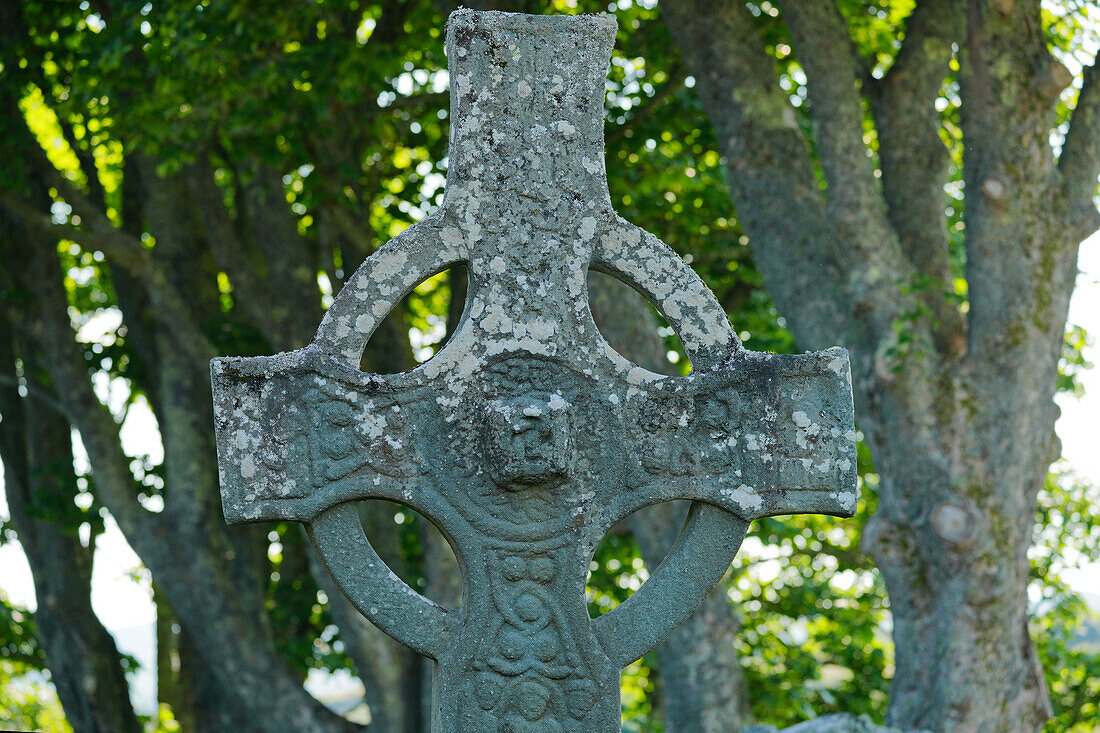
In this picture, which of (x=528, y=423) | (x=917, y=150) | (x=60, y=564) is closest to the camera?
(x=528, y=423)

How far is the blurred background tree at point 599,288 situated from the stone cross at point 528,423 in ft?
9.02

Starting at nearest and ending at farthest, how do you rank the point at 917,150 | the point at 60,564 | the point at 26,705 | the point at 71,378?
the point at 917,150 → the point at 71,378 → the point at 60,564 → the point at 26,705

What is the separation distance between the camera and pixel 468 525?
3.55 meters

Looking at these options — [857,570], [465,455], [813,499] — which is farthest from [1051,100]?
[857,570]

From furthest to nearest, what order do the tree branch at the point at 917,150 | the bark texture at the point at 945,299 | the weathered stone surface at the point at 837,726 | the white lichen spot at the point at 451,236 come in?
the tree branch at the point at 917,150 → the bark texture at the point at 945,299 → the weathered stone surface at the point at 837,726 → the white lichen spot at the point at 451,236

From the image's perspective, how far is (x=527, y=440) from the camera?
342 centimetres

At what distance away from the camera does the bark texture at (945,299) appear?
5977 millimetres

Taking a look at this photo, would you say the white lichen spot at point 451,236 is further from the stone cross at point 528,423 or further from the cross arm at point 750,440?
the cross arm at point 750,440

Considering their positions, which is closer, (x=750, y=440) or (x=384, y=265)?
(x=384, y=265)

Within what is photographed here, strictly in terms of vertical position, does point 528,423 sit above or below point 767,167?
below

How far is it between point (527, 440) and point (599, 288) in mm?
3353

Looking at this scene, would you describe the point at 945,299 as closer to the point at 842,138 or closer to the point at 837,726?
the point at 842,138

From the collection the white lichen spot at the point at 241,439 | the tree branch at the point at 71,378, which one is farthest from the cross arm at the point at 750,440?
the tree branch at the point at 71,378

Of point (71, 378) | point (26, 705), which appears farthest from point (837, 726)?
point (26, 705)
